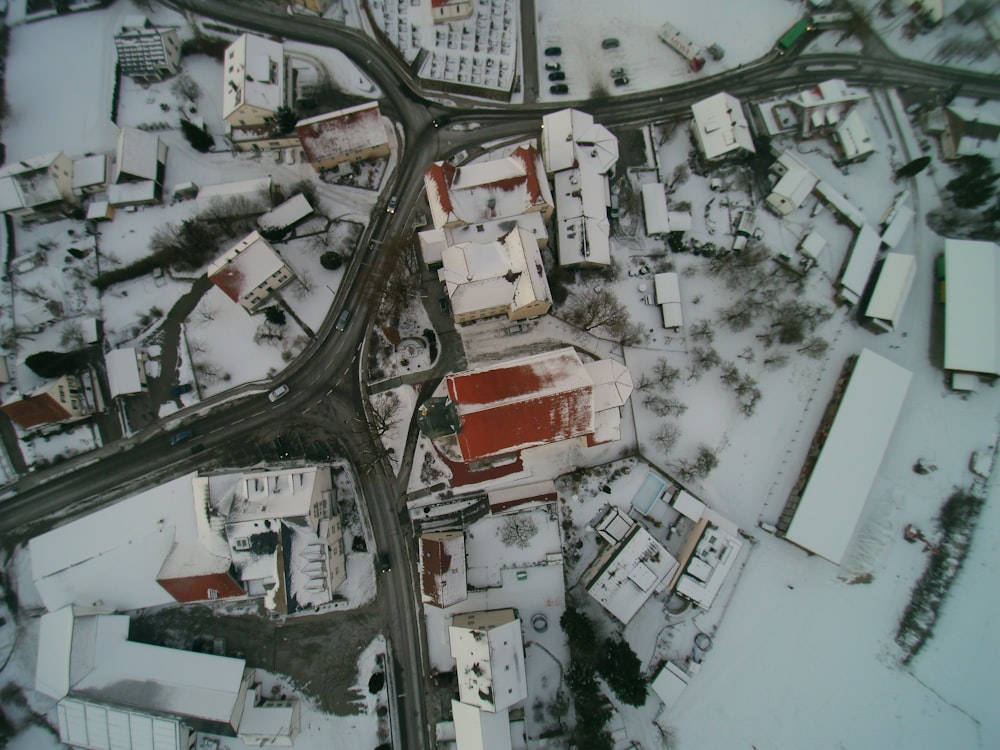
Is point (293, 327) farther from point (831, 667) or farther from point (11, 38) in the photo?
point (831, 667)

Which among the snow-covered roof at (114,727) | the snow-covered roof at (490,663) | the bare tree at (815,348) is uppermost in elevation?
the bare tree at (815,348)

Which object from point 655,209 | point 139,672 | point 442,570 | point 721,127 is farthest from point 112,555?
point 721,127

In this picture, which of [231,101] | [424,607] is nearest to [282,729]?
[424,607]

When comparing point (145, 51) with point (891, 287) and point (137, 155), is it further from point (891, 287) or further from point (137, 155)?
point (891, 287)

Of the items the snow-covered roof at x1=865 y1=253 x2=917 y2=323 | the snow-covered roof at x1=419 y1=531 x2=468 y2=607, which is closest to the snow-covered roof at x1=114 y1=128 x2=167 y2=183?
the snow-covered roof at x1=419 y1=531 x2=468 y2=607

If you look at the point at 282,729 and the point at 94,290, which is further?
the point at 94,290

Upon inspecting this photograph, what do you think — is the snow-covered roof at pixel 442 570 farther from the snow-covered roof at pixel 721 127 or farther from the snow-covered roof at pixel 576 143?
the snow-covered roof at pixel 721 127

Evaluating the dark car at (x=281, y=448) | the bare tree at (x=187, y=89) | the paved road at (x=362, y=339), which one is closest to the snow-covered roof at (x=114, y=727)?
the paved road at (x=362, y=339)
